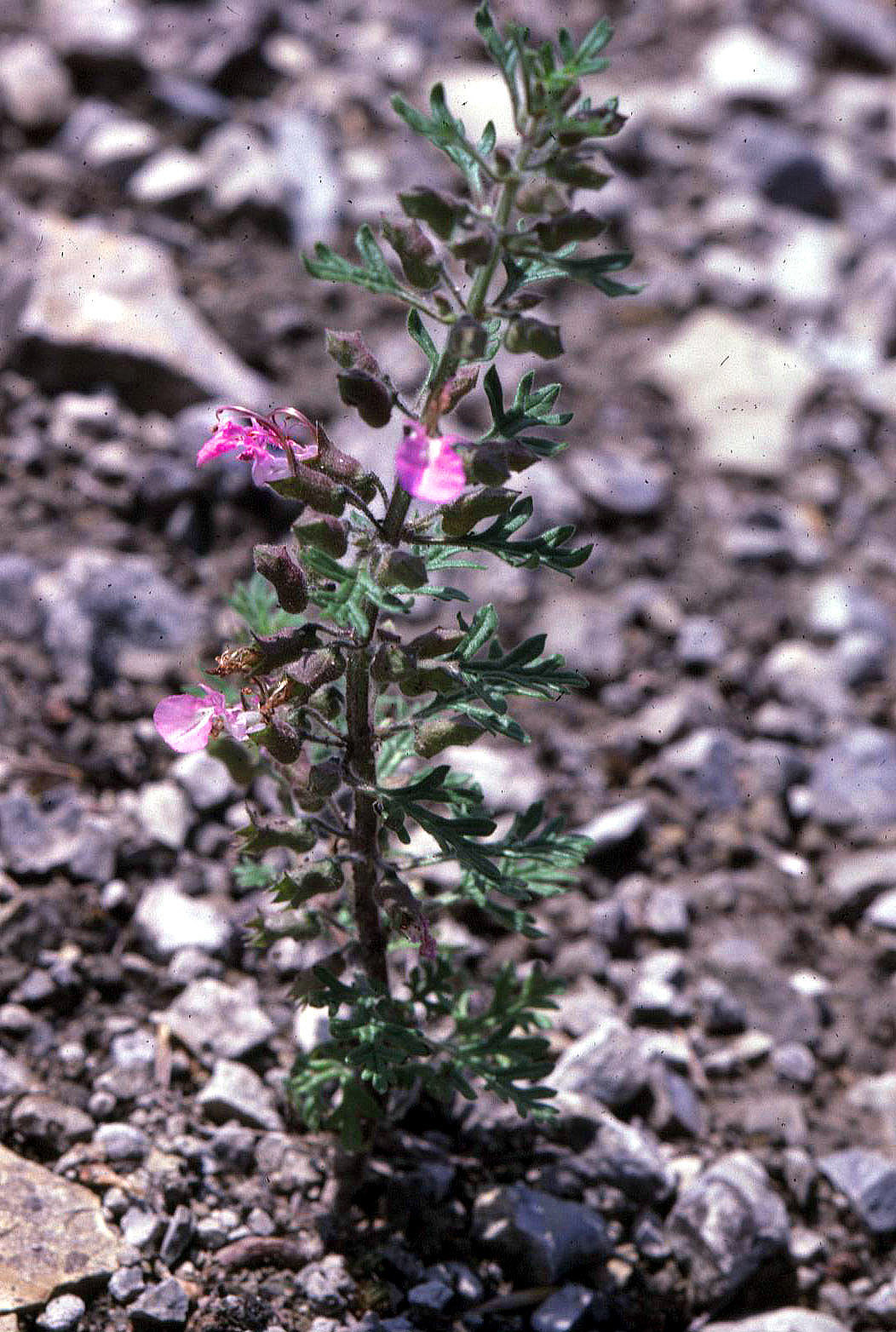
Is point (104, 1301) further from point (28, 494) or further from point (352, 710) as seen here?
point (28, 494)

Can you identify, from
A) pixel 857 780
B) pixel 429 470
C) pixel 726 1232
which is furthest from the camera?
pixel 857 780

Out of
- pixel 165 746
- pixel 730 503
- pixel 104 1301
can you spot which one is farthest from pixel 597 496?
pixel 104 1301

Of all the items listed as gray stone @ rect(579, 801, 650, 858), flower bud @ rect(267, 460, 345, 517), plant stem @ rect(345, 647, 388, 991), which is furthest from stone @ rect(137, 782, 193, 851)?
flower bud @ rect(267, 460, 345, 517)

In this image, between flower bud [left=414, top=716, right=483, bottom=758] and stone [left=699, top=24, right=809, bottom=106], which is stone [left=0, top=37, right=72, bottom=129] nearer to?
stone [left=699, top=24, right=809, bottom=106]

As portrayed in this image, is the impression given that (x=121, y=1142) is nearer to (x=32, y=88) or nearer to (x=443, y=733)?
(x=443, y=733)

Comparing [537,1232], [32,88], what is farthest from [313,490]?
[32,88]
